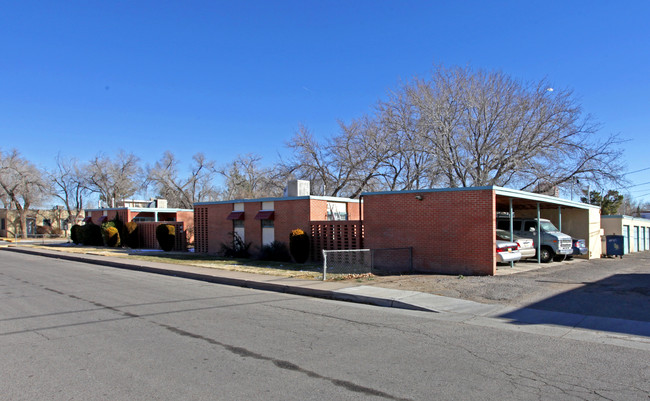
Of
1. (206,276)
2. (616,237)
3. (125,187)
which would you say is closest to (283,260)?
(206,276)

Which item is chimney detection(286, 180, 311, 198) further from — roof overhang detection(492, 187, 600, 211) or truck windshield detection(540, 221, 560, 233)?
truck windshield detection(540, 221, 560, 233)

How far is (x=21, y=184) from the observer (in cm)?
5409

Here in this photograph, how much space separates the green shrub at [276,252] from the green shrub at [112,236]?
17.3 m

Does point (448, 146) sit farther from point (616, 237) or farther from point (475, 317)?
point (475, 317)

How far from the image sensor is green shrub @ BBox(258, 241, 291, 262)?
Answer: 21562 mm

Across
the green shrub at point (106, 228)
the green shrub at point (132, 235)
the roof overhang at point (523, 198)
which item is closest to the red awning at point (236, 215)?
the green shrub at point (132, 235)

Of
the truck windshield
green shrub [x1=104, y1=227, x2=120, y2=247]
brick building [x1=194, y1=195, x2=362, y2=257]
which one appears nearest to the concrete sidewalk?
brick building [x1=194, y1=195, x2=362, y2=257]

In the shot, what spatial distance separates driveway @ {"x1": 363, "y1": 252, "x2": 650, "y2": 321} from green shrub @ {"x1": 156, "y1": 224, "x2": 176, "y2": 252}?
19254 millimetres

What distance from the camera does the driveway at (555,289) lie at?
A: 9.91 meters

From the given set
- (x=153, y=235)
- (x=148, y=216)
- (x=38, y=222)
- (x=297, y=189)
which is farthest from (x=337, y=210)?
(x=38, y=222)

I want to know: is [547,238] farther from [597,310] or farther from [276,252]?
[276,252]

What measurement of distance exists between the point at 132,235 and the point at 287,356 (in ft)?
101

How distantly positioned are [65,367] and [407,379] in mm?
4343

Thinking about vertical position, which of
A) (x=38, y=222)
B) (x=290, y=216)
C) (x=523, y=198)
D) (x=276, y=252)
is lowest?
(x=276, y=252)
